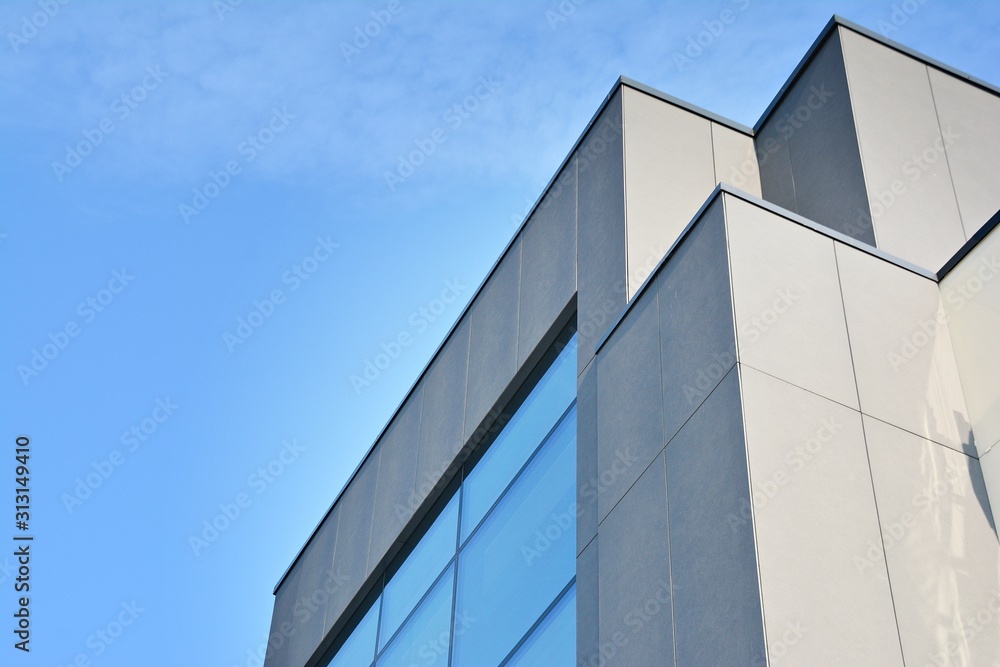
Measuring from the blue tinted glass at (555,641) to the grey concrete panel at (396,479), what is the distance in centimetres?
501

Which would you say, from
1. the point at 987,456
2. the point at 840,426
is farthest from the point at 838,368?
the point at 987,456

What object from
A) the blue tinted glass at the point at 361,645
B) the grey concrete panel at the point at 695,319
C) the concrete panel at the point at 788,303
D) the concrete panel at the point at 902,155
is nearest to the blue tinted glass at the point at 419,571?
the blue tinted glass at the point at 361,645

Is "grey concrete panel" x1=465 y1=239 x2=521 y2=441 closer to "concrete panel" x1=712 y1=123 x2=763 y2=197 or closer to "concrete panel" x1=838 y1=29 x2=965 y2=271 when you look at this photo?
"concrete panel" x1=712 y1=123 x2=763 y2=197

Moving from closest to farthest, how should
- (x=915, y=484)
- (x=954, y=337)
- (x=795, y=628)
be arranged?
(x=795, y=628)
(x=915, y=484)
(x=954, y=337)

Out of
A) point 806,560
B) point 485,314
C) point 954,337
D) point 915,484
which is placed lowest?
point 806,560

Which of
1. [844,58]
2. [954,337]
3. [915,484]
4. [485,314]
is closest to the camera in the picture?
[915,484]

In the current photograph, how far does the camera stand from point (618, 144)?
44.2 feet

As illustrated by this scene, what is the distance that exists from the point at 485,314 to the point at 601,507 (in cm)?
612

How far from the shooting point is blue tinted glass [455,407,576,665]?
37.0 ft

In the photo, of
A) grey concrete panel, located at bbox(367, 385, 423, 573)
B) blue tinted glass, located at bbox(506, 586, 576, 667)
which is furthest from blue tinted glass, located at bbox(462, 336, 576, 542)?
blue tinted glass, located at bbox(506, 586, 576, 667)

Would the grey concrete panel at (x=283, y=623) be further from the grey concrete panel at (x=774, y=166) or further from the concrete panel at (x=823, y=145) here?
the concrete panel at (x=823, y=145)

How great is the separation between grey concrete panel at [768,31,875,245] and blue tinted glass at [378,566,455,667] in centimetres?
605

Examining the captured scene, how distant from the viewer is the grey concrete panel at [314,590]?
18.4m

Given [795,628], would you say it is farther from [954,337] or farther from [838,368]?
[954,337]
